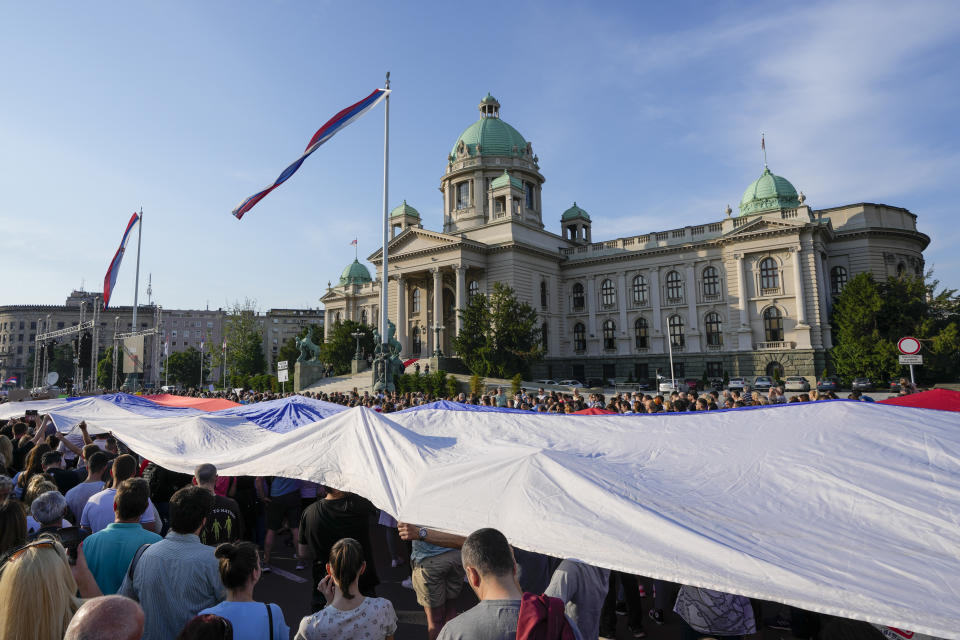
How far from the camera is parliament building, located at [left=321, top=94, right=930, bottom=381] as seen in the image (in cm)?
4831

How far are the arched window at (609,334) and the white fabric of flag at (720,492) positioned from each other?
5324 centimetres

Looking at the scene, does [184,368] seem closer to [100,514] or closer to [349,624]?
[100,514]

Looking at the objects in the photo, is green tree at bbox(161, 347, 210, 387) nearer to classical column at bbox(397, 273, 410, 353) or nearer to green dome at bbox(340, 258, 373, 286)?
green dome at bbox(340, 258, 373, 286)

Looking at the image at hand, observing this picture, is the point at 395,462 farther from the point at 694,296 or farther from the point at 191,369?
the point at 191,369

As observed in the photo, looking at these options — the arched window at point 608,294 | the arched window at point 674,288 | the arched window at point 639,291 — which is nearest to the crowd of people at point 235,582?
the arched window at point 674,288

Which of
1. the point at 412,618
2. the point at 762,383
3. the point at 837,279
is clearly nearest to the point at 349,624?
the point at 412,618

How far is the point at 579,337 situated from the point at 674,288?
1128 cm

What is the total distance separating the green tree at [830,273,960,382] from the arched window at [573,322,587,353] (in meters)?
23.7

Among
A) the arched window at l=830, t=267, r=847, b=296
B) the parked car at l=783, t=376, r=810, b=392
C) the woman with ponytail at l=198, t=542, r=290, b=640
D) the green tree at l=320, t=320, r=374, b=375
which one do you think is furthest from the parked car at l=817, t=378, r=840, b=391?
the green tree at l=320, t=320, r=374, b=375

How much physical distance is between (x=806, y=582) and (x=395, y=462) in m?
3.98

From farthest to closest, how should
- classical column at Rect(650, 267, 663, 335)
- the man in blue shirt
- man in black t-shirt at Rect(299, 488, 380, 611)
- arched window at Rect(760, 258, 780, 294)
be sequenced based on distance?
classical column at Rect(650, 267, 663, 335)
arched window at Rect(760, 258, 780, 294)
man in black t-shirt at Rect(299, 488, 380, 611)
the man in blue shirt

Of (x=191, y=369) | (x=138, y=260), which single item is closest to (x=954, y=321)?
(x=138, y=260)

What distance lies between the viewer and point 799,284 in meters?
47.1

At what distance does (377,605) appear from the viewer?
3.75 metres
